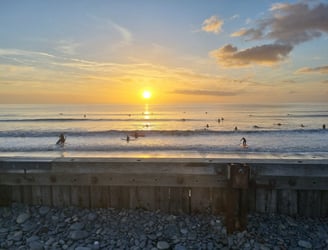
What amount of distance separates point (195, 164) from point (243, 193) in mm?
1038

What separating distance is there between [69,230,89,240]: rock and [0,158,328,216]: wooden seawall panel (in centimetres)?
81

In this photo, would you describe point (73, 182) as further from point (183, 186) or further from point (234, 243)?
point (234, 243)

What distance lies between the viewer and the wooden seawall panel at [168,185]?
4848mm

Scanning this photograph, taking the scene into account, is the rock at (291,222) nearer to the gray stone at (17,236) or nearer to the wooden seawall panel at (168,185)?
the wooden seawall panel at (168,185)

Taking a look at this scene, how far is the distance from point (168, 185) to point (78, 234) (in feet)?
5.97

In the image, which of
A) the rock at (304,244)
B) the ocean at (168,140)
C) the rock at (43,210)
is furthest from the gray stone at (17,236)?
the ocean at (168,140)

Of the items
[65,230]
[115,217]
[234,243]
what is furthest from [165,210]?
[65,230]

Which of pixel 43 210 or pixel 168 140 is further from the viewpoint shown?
pixel 168 140

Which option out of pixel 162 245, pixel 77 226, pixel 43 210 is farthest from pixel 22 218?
pixel 162 245

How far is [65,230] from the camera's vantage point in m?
4.63

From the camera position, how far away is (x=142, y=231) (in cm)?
457

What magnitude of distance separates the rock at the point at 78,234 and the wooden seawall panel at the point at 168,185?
2.65 ft

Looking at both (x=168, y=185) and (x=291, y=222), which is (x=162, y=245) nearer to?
(x=168, y=185)

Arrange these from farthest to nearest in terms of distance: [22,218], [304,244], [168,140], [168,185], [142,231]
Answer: [168,140] < [168,185] < [22,218] < [142,231] < [304,244]
